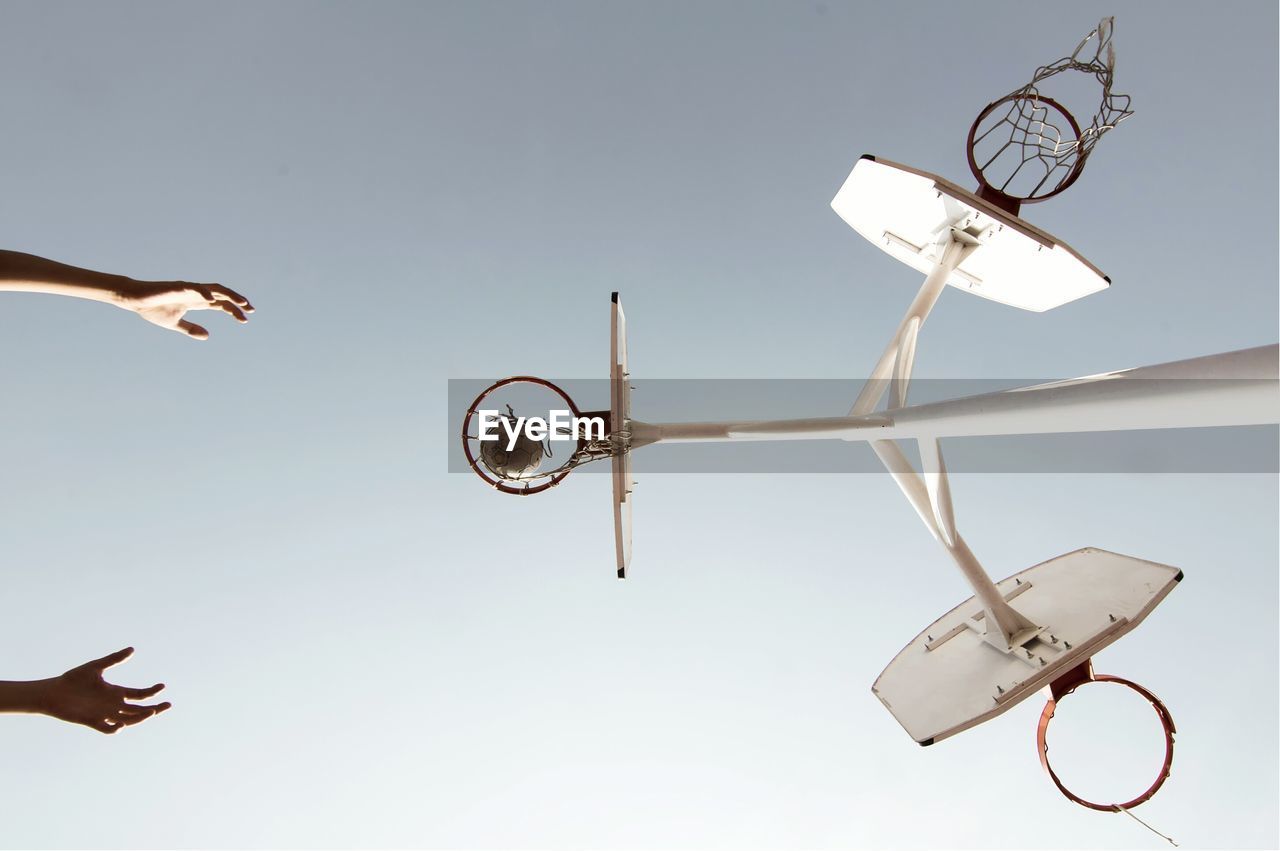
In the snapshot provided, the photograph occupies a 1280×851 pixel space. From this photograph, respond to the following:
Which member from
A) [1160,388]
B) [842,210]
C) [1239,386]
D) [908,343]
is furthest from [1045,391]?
[842,210]

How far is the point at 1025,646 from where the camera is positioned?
718 cm

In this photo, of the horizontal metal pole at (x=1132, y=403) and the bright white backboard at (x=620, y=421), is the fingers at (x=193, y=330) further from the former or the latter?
the horizontal metal pole at (x=1132, y=403)

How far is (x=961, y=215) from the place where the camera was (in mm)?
7785

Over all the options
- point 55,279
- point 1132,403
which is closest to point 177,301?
point 55,279

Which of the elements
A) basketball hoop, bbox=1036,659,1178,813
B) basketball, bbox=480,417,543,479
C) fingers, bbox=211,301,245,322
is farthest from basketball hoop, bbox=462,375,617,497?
basketball hoop, bbox=1036,659,1178,813

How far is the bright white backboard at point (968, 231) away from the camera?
23.8 feet

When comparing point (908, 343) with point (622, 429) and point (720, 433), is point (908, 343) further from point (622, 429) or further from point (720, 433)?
point (622, 429)

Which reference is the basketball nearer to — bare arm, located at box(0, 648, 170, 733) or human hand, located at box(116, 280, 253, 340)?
human hand, located at box(116, 280, 253, 340)

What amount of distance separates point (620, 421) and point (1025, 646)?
5.35 metres

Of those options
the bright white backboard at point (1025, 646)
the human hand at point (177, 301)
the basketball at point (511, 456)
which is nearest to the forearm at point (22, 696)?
the human hand at point (177, 301)

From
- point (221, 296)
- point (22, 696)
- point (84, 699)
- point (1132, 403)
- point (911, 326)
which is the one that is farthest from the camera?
point (911, 326)

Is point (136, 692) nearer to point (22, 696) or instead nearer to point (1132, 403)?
point (22, 696)

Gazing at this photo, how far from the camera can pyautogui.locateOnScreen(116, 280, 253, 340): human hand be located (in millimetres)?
3662

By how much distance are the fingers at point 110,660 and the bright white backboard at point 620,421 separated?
13.9ft
